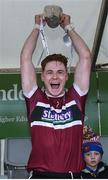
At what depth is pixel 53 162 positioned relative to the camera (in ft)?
6.36

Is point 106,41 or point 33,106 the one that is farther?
point 106,41

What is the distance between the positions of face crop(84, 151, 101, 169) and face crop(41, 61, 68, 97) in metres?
0.81

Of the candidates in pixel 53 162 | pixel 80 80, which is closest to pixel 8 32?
pixel 80 80

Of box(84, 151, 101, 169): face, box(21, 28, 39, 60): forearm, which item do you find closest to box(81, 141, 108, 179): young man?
box(84, 151, 101, 169): face

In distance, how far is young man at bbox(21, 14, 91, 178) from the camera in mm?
1948

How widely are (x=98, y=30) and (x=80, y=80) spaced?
5.06 feet

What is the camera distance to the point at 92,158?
2.78 metres

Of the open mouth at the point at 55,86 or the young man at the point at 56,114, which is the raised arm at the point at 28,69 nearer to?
the young man at the point at 56,114

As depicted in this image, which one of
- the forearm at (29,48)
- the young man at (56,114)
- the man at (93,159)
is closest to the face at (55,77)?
the young man at (56,114)

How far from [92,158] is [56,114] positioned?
83 cm

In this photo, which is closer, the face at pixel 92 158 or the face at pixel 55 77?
the face at pixel 55 77

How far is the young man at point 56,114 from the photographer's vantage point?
1.95 meters

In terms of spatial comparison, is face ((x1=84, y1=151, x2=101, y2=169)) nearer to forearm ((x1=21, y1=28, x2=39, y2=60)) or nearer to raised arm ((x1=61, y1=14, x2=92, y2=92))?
raised arm ((x1=61, y1=14, x2=92, y2=92))

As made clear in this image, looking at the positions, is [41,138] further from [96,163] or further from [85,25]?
[85,25]
